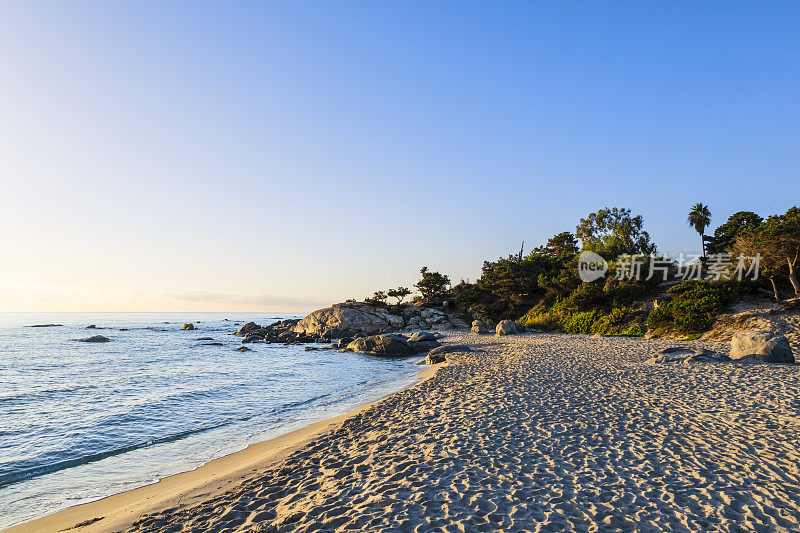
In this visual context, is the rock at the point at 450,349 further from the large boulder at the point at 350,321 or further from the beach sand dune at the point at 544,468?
the large boulder at the point at 350,321

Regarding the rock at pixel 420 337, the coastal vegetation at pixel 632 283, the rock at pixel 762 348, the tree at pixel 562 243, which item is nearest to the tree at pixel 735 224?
the coastal vegetation at pixel 632 283

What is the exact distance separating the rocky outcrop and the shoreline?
40.6 m

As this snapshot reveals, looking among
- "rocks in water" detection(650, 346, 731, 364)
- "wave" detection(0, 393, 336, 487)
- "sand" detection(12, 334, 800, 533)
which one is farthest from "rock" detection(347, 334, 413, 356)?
"wave" detection(0, 393, 336, 487)

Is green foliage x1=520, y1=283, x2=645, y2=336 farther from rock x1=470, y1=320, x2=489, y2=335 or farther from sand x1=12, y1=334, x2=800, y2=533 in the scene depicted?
sand x1=12, y1=334, x2=800, y2=533

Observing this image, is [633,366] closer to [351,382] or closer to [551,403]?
[551,403]

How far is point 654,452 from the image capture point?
315 inches

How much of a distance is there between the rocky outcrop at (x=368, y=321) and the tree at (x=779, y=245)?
32.2 metres

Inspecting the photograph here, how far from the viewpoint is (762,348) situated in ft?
59.4

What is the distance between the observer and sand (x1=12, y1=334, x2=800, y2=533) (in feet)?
18.8

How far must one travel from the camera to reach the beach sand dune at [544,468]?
18.7 ft

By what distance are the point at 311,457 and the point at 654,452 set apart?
7638mm

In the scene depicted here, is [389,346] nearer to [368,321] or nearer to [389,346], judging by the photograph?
[389,346]

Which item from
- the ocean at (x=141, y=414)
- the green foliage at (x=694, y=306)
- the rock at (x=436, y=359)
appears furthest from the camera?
the green foliage at (x=694, y=306)

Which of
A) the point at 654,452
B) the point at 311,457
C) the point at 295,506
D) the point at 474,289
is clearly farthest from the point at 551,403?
the point at 474,289
